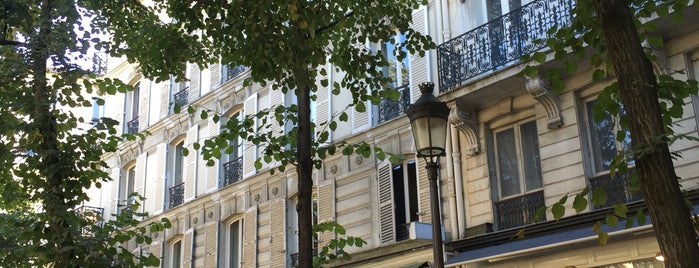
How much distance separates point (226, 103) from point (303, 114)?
1279 cm

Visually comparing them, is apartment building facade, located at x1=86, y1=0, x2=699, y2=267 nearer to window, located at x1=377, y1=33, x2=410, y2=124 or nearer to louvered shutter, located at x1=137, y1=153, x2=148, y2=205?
window, located at x1=377, y1=33, x2=410, y2=124

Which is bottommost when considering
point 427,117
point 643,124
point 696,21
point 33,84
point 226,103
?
point 643,124

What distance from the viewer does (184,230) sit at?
23266 mm

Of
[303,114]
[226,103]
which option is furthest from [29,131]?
[226,103]

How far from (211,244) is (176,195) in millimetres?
2875

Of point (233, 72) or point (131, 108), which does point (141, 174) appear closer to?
point (131, 108)

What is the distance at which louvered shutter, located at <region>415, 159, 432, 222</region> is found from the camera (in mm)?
16016

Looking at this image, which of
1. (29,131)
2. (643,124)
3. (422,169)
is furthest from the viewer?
(422,169)

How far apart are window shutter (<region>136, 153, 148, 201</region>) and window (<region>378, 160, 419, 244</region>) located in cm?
1086

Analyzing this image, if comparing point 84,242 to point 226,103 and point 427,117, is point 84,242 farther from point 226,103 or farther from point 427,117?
point 226,103

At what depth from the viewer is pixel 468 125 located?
1539 cm

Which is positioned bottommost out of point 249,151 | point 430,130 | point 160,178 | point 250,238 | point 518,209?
point 430,130

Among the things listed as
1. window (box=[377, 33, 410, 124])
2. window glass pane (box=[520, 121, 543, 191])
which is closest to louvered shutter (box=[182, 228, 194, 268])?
window (box=[377, 33, 410, 124])

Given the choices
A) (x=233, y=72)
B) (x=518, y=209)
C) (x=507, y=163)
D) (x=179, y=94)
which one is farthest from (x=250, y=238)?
(x=518, y=209)
